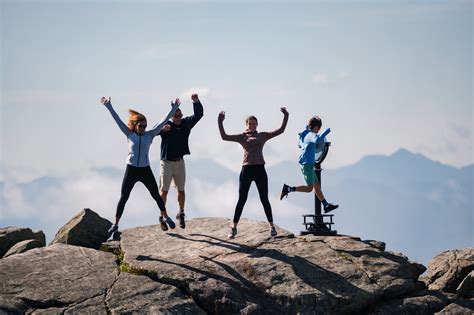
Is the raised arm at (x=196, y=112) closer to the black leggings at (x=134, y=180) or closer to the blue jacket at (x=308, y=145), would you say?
the black leggings at (x=134, y=180)

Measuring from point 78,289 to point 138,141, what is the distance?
430 cm

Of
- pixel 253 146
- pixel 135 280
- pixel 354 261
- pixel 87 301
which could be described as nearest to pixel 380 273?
pixel 354 261

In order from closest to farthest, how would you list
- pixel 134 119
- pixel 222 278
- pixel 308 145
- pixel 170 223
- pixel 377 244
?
pixel 222 278 → pixel 134 119 → pixel 170 223 → pixel 308 145 → pixel 377 244

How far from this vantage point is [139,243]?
21.8 m

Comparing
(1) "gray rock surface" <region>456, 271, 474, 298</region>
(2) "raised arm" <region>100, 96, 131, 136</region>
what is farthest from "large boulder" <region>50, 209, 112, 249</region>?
(1) "gray rock surface" <region>456, 271, 474, 298</region>

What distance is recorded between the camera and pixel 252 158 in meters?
20.5

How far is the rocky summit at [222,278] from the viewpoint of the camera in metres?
18.5

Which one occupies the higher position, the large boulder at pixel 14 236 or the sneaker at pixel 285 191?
the sneaker at pixel 285 191

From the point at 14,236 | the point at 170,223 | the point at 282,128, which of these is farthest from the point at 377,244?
the point at 14,236

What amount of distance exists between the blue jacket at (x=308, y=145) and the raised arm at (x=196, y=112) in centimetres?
318

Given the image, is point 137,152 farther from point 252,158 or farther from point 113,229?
point 252,158

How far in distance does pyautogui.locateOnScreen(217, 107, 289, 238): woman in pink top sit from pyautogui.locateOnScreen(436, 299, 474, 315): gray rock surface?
567cm

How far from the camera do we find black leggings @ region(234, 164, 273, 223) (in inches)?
806

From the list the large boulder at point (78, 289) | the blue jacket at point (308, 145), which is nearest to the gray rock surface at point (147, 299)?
the large boulder at point (78, 289)
